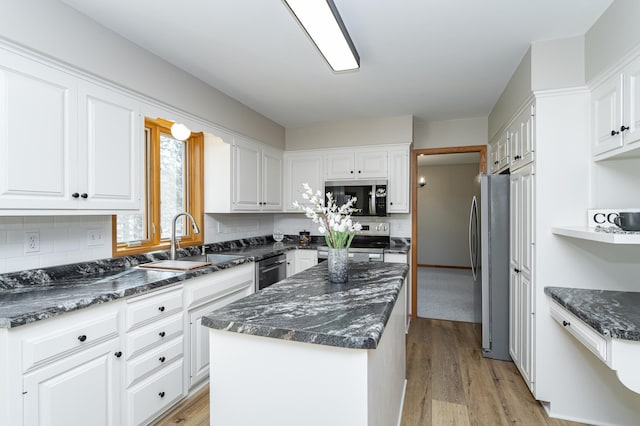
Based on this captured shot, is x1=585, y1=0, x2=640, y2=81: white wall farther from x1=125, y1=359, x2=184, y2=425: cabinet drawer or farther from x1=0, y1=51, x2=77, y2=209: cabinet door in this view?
x1=125, y1=359, x2=184, y2=425: cabinet drawer

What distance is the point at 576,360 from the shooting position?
212 cm

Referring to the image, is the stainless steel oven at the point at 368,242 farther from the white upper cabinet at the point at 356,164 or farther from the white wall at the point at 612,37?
the white wall at the point at 612,37

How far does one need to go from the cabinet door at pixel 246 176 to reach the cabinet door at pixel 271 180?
116mm

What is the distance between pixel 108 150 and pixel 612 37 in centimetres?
304

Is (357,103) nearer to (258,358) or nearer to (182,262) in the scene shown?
(182,262)

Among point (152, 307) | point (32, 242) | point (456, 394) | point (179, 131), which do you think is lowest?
point (456, 394)

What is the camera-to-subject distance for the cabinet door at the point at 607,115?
5.87ft

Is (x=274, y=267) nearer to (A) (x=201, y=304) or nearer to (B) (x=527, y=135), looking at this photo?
(A) (x=201, y=304)

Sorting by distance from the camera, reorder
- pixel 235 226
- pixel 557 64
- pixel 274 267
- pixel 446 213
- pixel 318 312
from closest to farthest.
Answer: pixel 318 312
pixel 557 64
pixel 274 267
pixel 235 226
pixel 446 213

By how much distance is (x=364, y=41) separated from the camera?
225 cm

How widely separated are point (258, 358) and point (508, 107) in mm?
3000

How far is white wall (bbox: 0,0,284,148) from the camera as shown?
1625mm

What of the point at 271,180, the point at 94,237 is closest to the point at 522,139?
the point at 271,180

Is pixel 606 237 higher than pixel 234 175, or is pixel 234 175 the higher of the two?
pixel 234 175
